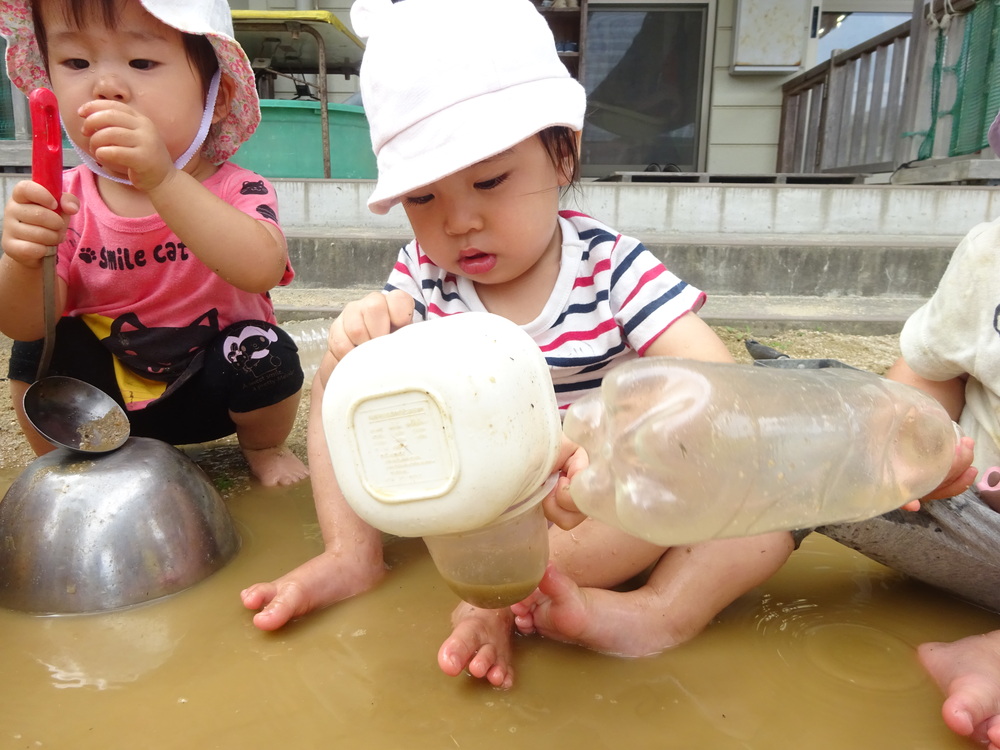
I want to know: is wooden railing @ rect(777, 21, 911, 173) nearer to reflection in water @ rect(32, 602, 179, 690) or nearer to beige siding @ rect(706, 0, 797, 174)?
beige siding @ rect(706, 0, 797, 174)

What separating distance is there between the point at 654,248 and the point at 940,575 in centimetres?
279

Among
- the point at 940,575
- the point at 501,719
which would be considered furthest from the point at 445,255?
the point at 940,575

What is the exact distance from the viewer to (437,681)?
100 cm

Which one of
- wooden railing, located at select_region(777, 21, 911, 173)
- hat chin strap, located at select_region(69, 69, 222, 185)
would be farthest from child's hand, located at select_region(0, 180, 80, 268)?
wooden railing, located at select_region(777, 21, 911, 173)

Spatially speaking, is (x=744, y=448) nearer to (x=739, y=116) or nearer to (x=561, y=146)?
(x=561, y=146)

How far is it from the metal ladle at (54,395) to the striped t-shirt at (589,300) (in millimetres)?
585

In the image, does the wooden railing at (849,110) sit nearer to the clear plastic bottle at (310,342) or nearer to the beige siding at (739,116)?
the beige siding at (739,116)

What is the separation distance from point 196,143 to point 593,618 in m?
1.23

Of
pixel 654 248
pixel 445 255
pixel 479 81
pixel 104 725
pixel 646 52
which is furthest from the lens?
pixel 646 52

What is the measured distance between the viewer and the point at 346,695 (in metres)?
0.96

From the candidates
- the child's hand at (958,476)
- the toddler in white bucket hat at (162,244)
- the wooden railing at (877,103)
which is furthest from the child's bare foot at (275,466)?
the wooden railing at (877,103)

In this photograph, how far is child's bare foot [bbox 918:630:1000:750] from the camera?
874 mm

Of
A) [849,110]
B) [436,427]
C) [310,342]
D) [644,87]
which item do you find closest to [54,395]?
[436,427]

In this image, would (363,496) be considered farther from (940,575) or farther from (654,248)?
(654,248)
